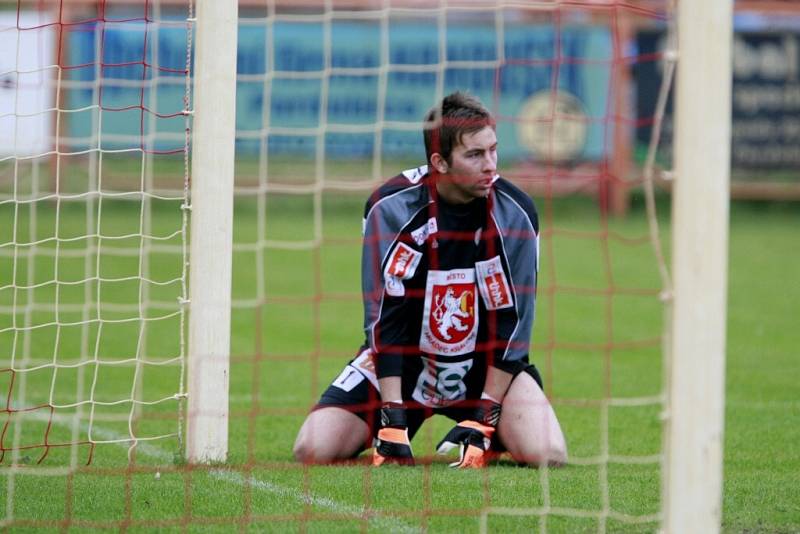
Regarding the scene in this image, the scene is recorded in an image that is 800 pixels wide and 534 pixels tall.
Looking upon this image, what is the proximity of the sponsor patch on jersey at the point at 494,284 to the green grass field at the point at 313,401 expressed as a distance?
0.37 meters

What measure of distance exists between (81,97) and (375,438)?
12.2 metres

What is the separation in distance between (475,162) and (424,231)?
16.6 inches

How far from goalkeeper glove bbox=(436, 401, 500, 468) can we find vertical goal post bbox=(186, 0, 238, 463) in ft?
3.60

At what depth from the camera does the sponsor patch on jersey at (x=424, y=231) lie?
5770 millimetres

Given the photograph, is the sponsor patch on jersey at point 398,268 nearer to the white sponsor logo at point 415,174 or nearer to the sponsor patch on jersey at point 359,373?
the white sponsor logo at point 415,174

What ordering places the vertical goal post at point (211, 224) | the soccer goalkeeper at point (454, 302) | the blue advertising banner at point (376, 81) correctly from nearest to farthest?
the vertical goal post at point (211, 224), the soccer goalkeeper at point (454, 302), the blue advertising banner at point (376, 81)

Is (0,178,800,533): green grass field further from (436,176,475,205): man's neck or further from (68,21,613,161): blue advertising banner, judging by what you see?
(68,21,613,161): blue advertising banner

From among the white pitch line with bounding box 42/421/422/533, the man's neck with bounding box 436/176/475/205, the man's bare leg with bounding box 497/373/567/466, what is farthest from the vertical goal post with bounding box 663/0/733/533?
the man's neck with bounding box 436/176/475/205

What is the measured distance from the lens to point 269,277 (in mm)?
13008

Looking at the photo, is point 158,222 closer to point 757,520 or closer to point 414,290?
point 414,290

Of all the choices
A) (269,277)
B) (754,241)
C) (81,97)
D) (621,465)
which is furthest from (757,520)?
(81,97)

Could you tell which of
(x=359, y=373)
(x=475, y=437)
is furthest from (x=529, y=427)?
(x=359, y=373)

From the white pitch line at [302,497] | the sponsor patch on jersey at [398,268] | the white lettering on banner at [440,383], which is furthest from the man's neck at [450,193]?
the white pitch line at [302,497]

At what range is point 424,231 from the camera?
5.78 metres
